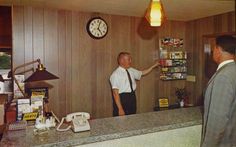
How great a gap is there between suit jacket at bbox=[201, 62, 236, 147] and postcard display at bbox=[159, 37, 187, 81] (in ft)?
8.23

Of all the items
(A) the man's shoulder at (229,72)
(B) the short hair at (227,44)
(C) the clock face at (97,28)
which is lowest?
(A) the man's shoulder at (229,72)

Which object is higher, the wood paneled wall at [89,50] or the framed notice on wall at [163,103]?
the wood paneled wall at [89,50]

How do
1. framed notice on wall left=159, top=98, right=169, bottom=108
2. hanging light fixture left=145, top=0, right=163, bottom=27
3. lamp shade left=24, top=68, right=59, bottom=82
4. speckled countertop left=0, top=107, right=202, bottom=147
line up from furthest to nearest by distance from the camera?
1. framed notice on wall left=159, top=98, right=169, bottom=108
2. lamp shade left=24, top=68, right=59, bottom=82
3. hanging light fixture left=145, top=0, right=163, bottom=27
4. speckled countertop left=0, top=107, right=202, bottom=147

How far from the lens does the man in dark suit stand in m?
1.46

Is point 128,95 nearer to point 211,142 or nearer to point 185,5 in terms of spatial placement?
point 185,5

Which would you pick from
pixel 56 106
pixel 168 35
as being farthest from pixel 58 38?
pixel 168 35

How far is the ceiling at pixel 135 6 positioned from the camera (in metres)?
2.80

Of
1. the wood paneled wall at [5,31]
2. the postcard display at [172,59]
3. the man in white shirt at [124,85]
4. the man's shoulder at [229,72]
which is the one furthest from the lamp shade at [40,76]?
the postcard display at [172,59]

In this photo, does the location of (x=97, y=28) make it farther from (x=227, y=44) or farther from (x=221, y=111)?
(x=221, y=111)

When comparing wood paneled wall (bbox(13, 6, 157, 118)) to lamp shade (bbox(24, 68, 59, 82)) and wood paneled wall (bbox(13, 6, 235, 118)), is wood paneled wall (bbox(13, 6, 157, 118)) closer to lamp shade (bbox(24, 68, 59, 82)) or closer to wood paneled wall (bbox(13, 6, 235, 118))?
wood paneled wall (bbox(13, 6, 235, 118))

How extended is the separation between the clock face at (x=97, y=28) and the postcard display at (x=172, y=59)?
1119 mm

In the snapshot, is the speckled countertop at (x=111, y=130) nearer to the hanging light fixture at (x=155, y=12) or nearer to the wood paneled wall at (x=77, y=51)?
the hanging light fixture at (x=155, y=12)

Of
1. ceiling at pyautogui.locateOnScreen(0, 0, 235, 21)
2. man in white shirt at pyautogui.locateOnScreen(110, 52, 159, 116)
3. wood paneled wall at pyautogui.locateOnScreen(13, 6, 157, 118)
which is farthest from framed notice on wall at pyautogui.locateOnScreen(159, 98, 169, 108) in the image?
ceiling at pyautogui.locateOnScreen(0, 0, 235, 21)

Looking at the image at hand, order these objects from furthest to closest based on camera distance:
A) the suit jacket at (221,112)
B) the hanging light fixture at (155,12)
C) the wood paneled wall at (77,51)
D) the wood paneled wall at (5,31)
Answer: the wood paneled wall at (5,31) < the wood paneled wall at (77,51) < the hanging light fixture at (155,12) < the suit jacket at (221,112)
